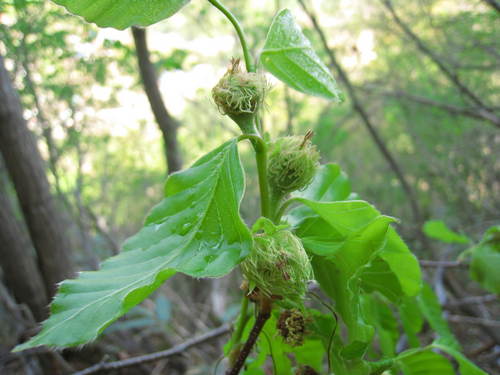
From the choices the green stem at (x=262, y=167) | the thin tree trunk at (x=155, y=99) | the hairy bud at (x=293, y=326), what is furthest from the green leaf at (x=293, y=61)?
the thin tree trunk at (x=155, y=99)

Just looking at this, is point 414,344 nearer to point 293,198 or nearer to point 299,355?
point 299,355

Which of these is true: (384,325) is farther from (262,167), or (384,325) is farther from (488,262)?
(262,167)

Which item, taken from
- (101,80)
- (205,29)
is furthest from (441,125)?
(101,80)

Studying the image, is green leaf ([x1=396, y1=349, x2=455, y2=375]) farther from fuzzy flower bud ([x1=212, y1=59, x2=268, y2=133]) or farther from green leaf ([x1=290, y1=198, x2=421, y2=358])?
fuzzy flower bud ([x1=212, y1=59, x2=268, y2=133])

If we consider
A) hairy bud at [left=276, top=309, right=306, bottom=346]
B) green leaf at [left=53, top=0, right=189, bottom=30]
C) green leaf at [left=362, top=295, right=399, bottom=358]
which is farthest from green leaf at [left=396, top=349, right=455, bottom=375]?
green leaf at [left=53, top=0, right=189, bottom=30]

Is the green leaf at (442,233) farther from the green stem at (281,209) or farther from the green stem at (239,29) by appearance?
the green stem at (239,29)

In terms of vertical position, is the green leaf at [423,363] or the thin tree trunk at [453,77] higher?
the thin tree trunk at [453,77]
